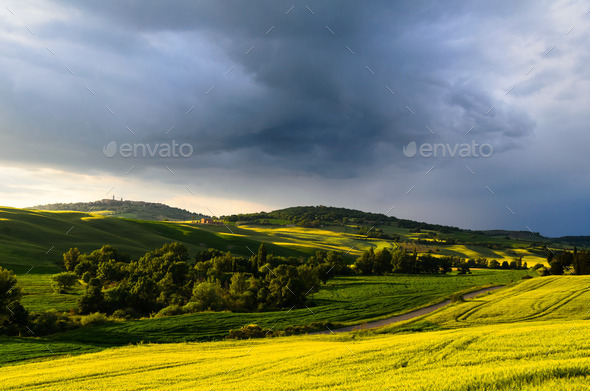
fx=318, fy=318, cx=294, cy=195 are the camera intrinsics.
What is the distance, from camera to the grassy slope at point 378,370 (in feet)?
31.7

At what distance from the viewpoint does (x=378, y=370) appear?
1388 cm

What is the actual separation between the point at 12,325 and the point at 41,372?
26.0 m

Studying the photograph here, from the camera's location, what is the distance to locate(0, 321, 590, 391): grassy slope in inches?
381

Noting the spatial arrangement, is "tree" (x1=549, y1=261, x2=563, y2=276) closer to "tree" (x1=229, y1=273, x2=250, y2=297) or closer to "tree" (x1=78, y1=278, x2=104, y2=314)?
"tree" (x1=229, y1=273, x2=250, y2=297)

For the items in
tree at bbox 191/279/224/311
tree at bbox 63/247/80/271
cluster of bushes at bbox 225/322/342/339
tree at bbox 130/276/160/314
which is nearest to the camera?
cluster of bushes at bbox 225/322/342/339

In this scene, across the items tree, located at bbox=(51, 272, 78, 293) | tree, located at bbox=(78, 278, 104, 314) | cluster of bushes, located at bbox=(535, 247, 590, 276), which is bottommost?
tree, located at bbox=(78, 278, 104, 314)

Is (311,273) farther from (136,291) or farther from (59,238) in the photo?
(59,238)

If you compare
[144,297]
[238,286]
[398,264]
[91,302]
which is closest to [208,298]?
[238,286]

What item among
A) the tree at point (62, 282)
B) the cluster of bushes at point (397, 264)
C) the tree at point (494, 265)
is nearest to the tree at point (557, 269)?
the cluster of bushes at point (397, 264)

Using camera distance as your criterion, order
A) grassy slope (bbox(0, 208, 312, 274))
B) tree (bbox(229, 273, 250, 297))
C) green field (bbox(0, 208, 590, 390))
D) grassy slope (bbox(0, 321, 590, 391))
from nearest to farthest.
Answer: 1. grassy slope (bbox(0, 321, 590, 391))
2. green field (bbox(0, 208, 590, 390))
3. tree (bbox(229, 273, 250, 297))
4. grassy slope (bbox(0, 208, 312, 274))

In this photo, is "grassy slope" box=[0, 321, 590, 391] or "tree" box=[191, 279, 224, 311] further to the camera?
"tree" box=[191, 279, 224, 311]

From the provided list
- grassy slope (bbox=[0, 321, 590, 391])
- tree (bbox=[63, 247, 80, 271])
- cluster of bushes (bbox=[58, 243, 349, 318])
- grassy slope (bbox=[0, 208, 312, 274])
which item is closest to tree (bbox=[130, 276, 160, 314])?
cluster of bushes (bbox=[58, 243, 349, 318])

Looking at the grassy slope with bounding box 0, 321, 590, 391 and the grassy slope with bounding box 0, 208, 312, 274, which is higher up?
the grassy slope with bounding box 0, 208, 312, 274

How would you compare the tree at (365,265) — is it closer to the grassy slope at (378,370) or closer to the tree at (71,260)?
the tree at (71,260)
